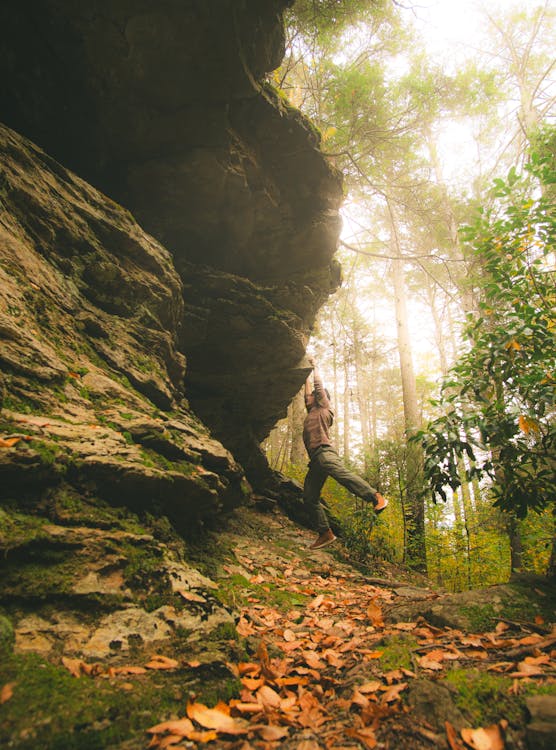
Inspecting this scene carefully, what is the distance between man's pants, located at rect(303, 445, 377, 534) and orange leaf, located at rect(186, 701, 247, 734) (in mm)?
4189

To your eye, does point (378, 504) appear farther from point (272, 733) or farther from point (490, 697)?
point (272, 733)

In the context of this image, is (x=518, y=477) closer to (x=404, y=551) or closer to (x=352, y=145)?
(x=404, y=551)

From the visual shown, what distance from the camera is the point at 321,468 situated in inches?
233

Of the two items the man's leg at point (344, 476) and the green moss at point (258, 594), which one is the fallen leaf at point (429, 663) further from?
the man's leg at point (344, 476)

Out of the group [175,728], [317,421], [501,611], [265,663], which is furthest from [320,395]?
[175,728]

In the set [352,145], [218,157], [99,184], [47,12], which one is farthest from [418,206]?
[47,12]

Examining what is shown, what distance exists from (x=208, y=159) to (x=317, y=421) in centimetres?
494

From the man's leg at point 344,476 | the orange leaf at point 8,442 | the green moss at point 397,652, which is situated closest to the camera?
the green moss at point 397,652

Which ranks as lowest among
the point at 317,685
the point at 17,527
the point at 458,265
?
the point at 317,685

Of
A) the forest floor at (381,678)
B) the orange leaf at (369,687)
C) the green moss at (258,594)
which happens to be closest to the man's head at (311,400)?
the green moss at (258,594)

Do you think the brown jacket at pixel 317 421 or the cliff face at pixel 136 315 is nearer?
the cliff face at pixel 136 315

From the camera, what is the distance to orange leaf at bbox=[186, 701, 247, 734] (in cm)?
135

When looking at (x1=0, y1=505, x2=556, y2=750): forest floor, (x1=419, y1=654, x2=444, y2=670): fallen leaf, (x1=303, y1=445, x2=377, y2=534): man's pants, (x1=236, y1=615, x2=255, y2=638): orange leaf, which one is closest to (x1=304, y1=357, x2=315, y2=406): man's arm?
(x1=303, y1=445, x2=377, y2=534): man's pants

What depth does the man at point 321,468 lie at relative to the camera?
17.9 feet
